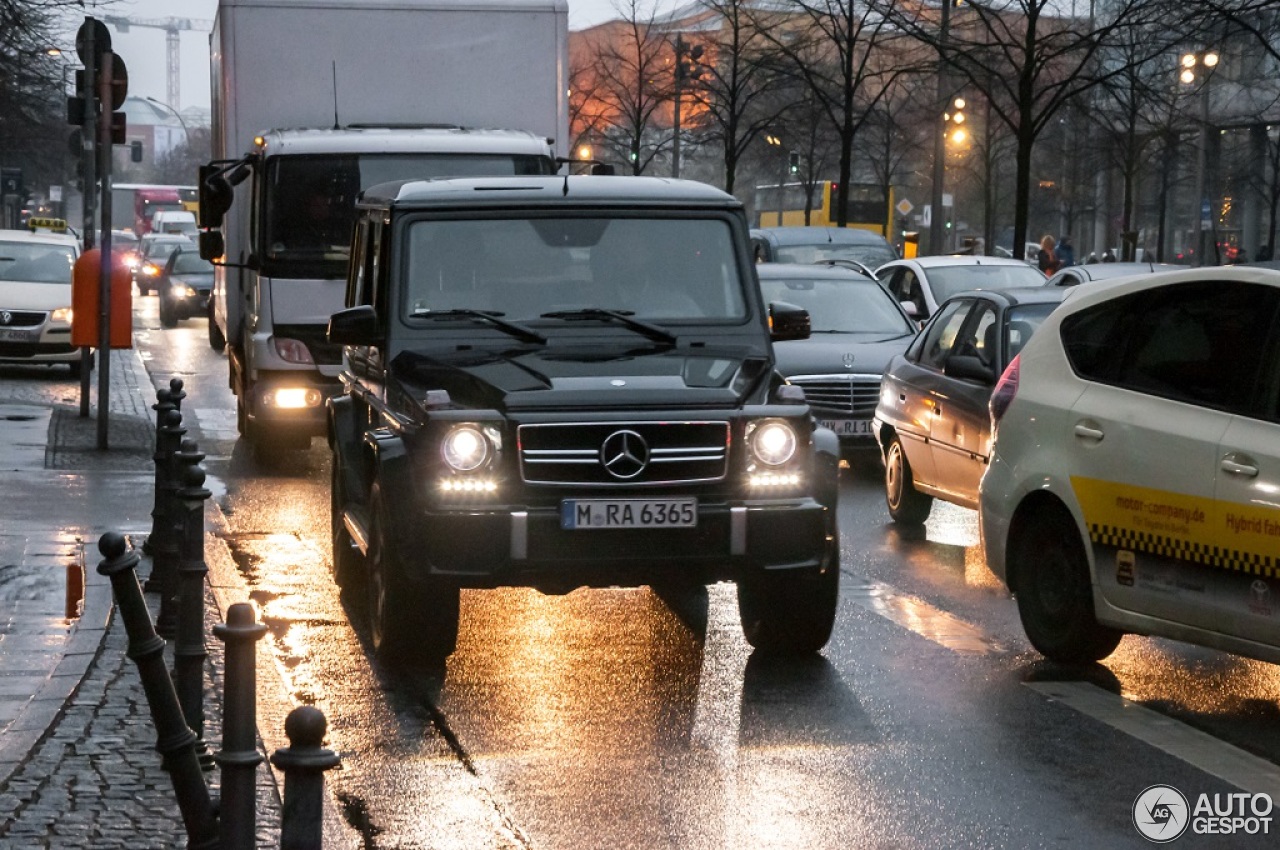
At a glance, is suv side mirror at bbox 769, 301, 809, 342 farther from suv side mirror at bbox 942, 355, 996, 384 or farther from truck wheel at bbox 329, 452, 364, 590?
truck wheel at bbox 329, 452, 364, 590

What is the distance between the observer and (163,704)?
5.23 metres

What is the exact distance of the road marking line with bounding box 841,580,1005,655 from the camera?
9133 mm

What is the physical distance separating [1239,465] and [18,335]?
67.1 feet

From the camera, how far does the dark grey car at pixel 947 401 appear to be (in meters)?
12.3

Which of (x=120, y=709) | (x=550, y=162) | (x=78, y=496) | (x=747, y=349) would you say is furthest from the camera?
(x=550, y=162)

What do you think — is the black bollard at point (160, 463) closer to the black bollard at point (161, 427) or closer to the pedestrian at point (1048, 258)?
the black bollard at point (161, 427)

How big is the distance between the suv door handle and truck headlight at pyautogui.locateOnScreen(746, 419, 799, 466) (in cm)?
110

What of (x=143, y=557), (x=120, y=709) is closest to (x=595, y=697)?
(x=120, y=709)

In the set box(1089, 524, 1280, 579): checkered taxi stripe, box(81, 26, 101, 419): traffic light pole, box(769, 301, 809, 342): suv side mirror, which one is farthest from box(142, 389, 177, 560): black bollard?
box(81, 26, 101, 419): traffic light pole

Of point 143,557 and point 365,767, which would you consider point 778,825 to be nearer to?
point 365,767

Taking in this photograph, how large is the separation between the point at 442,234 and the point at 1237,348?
3561 mm

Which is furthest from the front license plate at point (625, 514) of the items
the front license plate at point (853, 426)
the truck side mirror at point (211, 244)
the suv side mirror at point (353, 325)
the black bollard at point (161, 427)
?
the truck side mirror at point (211, 244)

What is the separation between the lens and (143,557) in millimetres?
11188

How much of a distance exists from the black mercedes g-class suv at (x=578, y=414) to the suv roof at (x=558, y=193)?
17 mm
